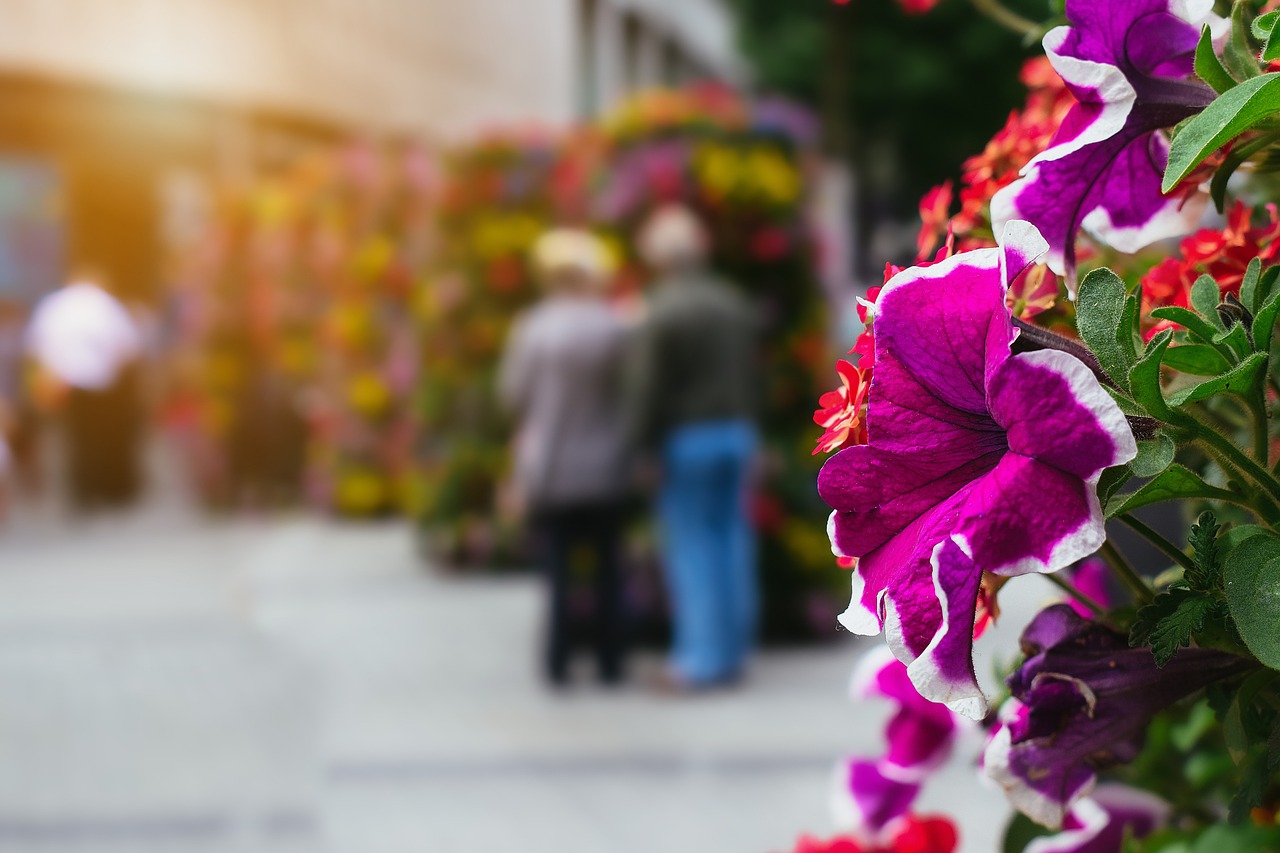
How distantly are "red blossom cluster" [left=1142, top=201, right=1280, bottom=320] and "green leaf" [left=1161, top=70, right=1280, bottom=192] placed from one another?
21 centimetres

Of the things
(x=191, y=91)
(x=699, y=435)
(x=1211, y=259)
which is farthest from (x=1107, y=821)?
(x=191, y=91)

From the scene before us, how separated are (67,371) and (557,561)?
6.62m

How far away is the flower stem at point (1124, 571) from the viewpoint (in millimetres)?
780

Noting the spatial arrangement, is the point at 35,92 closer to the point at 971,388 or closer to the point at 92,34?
the point at 92,34

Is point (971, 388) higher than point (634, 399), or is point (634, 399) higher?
point (971, 388)

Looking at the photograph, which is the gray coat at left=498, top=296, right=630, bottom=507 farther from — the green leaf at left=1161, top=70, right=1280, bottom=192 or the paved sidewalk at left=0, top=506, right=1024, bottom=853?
the green leaf at left=1161, top=70, right=1280, bottom=192

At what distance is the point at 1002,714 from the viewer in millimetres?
934

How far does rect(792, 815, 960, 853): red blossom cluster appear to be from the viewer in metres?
1.28

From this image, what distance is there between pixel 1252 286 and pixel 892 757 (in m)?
0.59

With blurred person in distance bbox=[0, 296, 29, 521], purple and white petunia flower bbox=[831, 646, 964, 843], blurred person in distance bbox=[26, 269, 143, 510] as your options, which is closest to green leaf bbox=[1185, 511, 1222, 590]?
purple and white petunia flower bbox=[831, 646, 964, 843]

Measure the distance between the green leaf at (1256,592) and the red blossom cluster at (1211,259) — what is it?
221 mm

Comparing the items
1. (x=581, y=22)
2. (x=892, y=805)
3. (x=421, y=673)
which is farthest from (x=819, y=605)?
(x=581, y=22)

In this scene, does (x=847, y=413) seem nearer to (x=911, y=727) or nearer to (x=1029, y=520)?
(x=1029, y=520)

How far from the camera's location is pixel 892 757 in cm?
122
